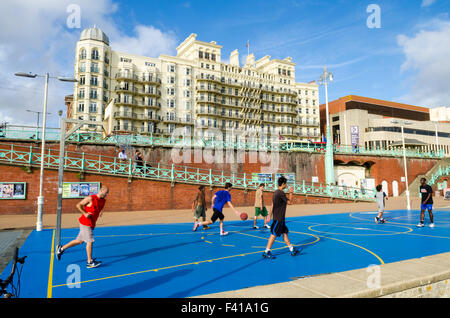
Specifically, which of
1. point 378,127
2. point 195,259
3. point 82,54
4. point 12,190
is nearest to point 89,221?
point 195,259

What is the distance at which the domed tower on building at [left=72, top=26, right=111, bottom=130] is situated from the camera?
190ft

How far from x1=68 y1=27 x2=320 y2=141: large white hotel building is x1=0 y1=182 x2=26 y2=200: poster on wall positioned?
3484cm

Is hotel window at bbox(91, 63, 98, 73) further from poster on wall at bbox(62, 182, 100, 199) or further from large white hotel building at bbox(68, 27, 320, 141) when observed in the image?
poster on wall at bbox(62, 182, 100, 199)

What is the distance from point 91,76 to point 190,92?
20.9 meters

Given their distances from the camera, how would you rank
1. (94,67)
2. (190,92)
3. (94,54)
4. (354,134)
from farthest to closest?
(190,92)
(354,134)
(94,54)
(94,67)

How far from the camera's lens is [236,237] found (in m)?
11.1

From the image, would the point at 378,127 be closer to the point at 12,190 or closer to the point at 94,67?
the point at 94,67

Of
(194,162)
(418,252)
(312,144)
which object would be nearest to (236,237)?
(418,252)

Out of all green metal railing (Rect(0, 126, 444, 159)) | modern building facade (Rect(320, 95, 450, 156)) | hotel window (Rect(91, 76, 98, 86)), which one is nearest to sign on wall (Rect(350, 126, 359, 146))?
modern building facade (Rect(320, 95, 450, 156))

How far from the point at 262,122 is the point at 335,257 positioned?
68645mm

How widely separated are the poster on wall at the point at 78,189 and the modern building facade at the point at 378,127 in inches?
2306

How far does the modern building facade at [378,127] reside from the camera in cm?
6625

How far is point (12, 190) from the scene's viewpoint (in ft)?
60.4
